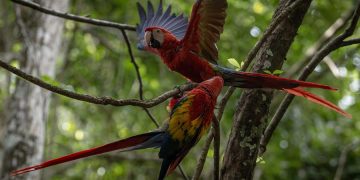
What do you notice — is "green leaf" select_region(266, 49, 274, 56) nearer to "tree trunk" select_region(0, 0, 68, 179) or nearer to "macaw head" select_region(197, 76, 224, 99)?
"macaw head" select_region(197, 76, 224, 99)

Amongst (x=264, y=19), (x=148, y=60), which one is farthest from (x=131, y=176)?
(x=264, y=19)

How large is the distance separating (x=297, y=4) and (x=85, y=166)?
11.7ft

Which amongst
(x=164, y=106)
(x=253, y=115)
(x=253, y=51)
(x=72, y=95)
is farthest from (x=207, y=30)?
(x=164, y=106)

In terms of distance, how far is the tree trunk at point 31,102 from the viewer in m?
3.27

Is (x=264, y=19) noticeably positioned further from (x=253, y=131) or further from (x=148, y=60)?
(x=253, y=131)

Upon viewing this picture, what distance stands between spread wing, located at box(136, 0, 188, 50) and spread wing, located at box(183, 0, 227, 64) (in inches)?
15.5

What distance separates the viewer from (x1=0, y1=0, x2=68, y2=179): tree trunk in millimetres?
3271

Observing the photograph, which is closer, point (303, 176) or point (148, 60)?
point (303, 176)

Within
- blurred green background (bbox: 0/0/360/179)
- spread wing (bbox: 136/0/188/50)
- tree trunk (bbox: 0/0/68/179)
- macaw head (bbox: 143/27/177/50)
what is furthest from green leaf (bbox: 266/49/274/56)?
blurred green background (bbox: 0/0/360/179)

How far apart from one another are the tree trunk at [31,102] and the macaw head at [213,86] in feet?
6.78

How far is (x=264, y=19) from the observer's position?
4.01m

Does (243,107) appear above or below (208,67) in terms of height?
below

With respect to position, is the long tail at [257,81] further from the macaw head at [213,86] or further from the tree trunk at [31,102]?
the tree trunk at [31,102]

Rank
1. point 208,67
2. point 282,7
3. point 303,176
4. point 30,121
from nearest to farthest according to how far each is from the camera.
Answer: point 208,67 < point 282,7 < point 30,121 < point 303,176
